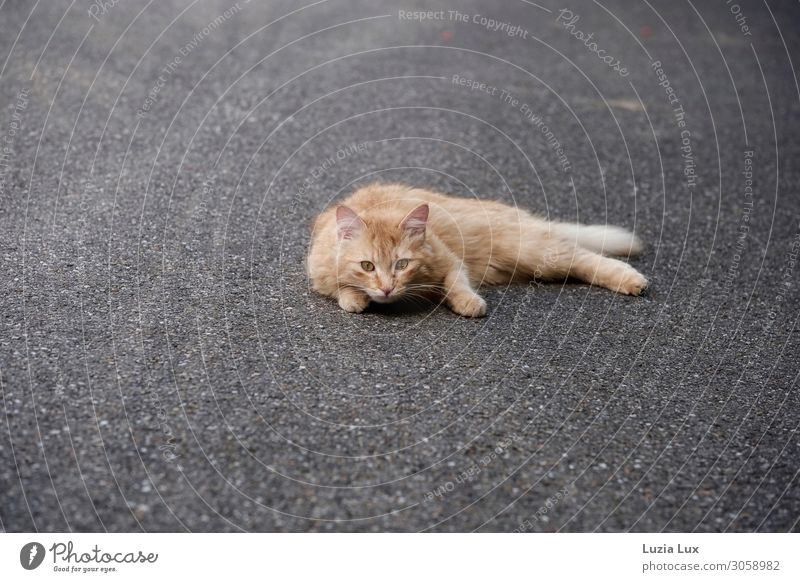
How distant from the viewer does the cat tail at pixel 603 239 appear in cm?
541

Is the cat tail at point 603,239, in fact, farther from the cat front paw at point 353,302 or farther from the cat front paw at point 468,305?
the cat front paw at point 353,302

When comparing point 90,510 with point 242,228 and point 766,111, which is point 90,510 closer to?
point 242,228

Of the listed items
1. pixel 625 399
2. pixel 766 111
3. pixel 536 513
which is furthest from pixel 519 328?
pixel 766 111

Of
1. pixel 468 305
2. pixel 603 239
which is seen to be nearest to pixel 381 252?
pixel 468 305

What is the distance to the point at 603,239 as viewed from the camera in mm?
5551

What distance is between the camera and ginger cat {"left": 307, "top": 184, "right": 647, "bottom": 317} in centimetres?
454

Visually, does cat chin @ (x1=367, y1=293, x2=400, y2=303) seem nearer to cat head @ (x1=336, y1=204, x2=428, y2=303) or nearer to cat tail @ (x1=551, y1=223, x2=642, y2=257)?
cat head @ (x1=336, y1=204, x2=428, y2=303)

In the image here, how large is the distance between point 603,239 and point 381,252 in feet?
6.14

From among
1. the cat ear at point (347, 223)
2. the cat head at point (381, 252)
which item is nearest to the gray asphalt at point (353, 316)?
the cat head at point (381, 252)

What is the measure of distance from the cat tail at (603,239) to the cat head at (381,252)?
4.15 ft

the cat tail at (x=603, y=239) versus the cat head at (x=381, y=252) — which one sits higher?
the cat tail at (x=603, y=239)
